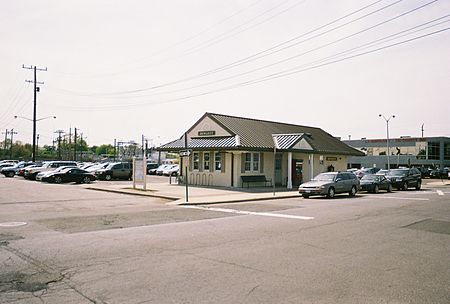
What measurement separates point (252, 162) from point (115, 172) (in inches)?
612

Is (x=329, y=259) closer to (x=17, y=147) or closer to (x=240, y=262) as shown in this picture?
(x=240, y=262)

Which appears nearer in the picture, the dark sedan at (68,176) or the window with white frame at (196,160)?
the window with white frame at (196,160)

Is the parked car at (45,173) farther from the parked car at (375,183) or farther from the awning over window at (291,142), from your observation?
the parked car at (375,183)

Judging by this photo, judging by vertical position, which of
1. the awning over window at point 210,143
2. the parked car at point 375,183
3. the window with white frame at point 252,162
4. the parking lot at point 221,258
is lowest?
the parking lot at point 221,258

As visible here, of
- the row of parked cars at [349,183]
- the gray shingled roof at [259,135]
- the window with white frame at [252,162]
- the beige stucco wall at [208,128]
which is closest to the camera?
the row of parked cars at [349,183]

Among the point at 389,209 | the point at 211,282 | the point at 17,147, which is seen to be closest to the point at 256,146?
the point at 389,209

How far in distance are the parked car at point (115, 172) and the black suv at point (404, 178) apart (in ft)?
79.5

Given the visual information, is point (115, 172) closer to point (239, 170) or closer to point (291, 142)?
point (239, 170)

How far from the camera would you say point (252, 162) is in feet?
103

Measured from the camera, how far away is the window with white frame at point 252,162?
102 feet

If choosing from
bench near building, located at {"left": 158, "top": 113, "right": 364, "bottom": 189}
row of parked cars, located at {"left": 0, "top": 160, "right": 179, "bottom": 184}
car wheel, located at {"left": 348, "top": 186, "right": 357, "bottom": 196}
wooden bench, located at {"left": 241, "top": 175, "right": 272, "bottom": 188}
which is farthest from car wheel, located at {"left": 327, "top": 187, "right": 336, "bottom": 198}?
row of parked cars, located at {"left": 0, "top": 160, "right": 179, "bottom": 184}

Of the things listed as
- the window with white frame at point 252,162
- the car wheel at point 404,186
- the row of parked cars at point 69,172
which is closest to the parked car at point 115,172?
the row of parked cars at point 69,172

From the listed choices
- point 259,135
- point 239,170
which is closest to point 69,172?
point 239,170

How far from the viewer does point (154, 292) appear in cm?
581
